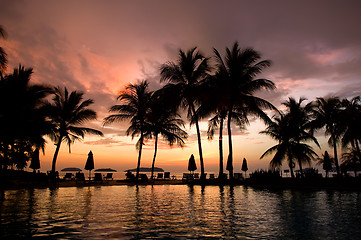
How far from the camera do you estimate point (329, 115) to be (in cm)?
2830

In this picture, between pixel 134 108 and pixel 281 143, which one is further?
pixel 281 143

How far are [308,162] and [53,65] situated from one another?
28826mm

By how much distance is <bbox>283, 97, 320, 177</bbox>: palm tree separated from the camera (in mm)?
29119

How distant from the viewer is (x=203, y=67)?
23.6m

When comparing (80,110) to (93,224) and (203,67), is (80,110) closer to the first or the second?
(203,67)

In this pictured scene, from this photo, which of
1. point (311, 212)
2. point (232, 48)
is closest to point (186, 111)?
point (232, 48)

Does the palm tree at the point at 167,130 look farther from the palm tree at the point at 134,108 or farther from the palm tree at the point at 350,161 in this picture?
the palm tree at the point at 350,161

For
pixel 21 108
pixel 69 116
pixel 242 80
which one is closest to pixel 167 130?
pixel 69 116

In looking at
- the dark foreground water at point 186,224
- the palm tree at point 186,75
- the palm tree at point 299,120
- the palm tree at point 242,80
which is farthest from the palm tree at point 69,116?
the palm tree at point 299,120

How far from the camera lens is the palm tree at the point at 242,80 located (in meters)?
21.6

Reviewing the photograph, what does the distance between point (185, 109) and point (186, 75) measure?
3240 mm

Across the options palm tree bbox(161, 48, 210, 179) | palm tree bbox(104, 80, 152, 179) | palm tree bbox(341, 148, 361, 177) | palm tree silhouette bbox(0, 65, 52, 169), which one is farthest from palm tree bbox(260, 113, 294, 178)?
palm tree silhouette bbox(0, 65, 52, 169)

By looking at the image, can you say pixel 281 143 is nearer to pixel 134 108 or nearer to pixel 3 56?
pixel 134 108

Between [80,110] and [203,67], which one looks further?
[80,110]
